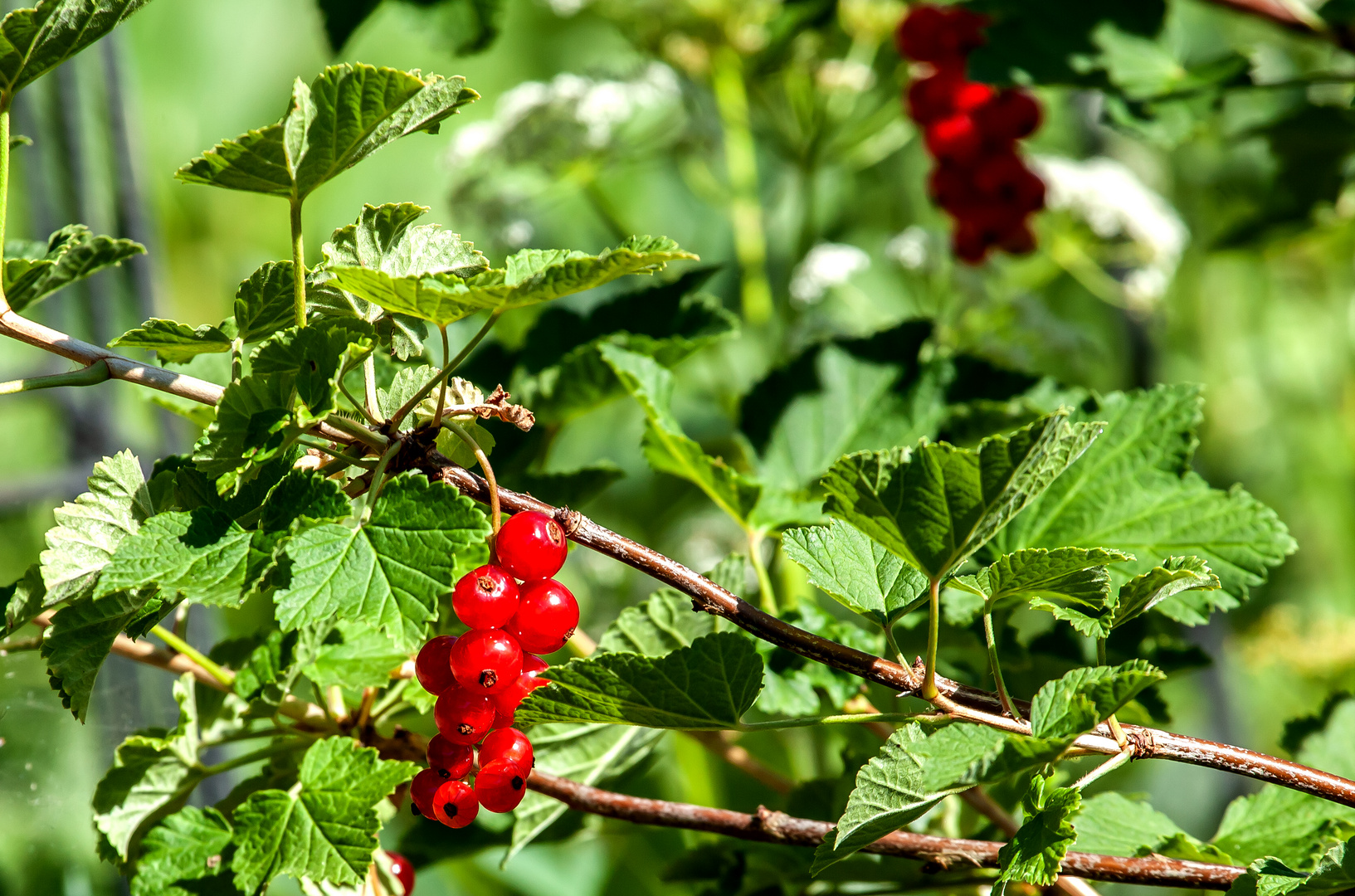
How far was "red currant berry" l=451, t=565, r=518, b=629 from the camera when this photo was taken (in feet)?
0.69

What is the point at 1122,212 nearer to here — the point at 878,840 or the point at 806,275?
the point at 806,275

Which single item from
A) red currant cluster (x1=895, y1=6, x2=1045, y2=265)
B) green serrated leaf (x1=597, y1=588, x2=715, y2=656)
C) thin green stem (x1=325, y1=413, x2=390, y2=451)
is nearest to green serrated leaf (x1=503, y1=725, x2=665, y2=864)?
green serrated leaf (x1=597, y1=588, x2=715, y2=656)

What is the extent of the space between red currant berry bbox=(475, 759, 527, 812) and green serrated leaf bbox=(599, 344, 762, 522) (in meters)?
0.10

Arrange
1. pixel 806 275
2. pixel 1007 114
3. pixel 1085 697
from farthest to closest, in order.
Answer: pixel 806 275
pixel 1007 114
pixel 1085 697

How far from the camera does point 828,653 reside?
0.21 metres

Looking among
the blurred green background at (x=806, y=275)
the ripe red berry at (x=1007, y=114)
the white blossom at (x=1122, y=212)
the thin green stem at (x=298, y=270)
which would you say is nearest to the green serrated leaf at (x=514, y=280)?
the thin green stem at (x=298, y=270)

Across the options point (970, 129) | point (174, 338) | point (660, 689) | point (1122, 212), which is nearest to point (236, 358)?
point (174, 338)

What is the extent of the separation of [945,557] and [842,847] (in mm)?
62

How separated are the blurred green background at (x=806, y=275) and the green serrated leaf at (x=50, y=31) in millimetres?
224

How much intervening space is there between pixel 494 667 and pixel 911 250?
0.53 meters

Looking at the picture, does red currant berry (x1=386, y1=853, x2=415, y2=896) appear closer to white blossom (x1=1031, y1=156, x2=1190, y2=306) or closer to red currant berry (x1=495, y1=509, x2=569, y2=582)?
red currant berry (x1=495, y1=509, x2=569, y2=582)

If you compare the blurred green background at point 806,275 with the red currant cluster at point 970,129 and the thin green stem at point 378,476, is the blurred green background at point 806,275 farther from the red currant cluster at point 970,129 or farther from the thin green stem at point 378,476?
the thin green stem at point 378,476

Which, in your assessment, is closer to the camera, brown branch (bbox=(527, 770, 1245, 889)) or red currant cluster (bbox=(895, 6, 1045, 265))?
brown branch (bbox=(527, 770, 1245, 889))

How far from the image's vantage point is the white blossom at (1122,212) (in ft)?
2.26
